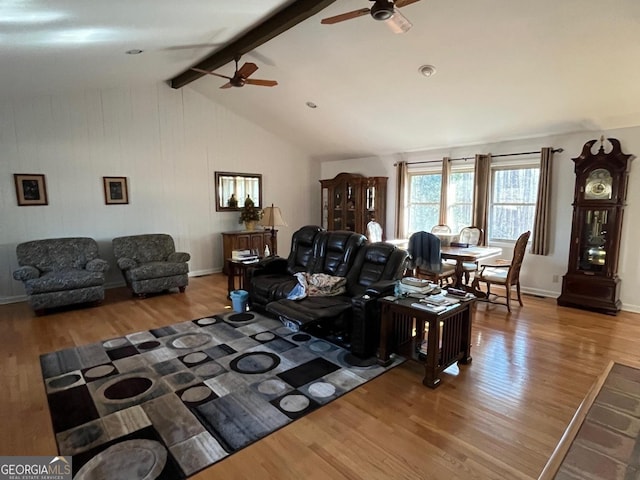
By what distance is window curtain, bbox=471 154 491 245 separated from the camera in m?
5.65

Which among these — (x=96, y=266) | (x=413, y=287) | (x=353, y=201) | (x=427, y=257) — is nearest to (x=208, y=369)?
(x=413, y=287)

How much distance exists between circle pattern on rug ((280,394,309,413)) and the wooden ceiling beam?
11.4 feet

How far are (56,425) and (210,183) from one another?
202 inches

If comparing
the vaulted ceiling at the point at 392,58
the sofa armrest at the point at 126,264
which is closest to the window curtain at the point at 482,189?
the vaulted ceiling at the point at 392,58

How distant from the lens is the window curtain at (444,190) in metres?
6.13

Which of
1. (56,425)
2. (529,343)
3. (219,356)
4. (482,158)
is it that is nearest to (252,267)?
(219,356)

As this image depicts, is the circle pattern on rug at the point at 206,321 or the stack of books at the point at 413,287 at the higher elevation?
the stack of books at the point at 413,287

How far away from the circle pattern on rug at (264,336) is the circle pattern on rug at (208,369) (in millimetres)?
613

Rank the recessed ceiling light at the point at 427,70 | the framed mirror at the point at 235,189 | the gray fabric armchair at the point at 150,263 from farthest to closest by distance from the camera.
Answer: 1. the framed mirror at the point at 235,189
2. the gray fabric armchair at the point at 150,263
3. the recessed ceiling light at the point at 427,70

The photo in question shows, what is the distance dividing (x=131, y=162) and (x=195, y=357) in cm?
405

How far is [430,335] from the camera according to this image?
9.14 ft

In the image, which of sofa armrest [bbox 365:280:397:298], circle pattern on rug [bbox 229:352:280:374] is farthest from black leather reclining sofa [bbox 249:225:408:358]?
circle pattern on rug [bbox 229:352:280:374]

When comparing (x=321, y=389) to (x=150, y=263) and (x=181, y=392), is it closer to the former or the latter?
(x=181, y=392)

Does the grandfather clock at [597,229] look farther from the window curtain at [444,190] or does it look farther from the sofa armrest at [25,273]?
the sofa armrest at [25,273]
